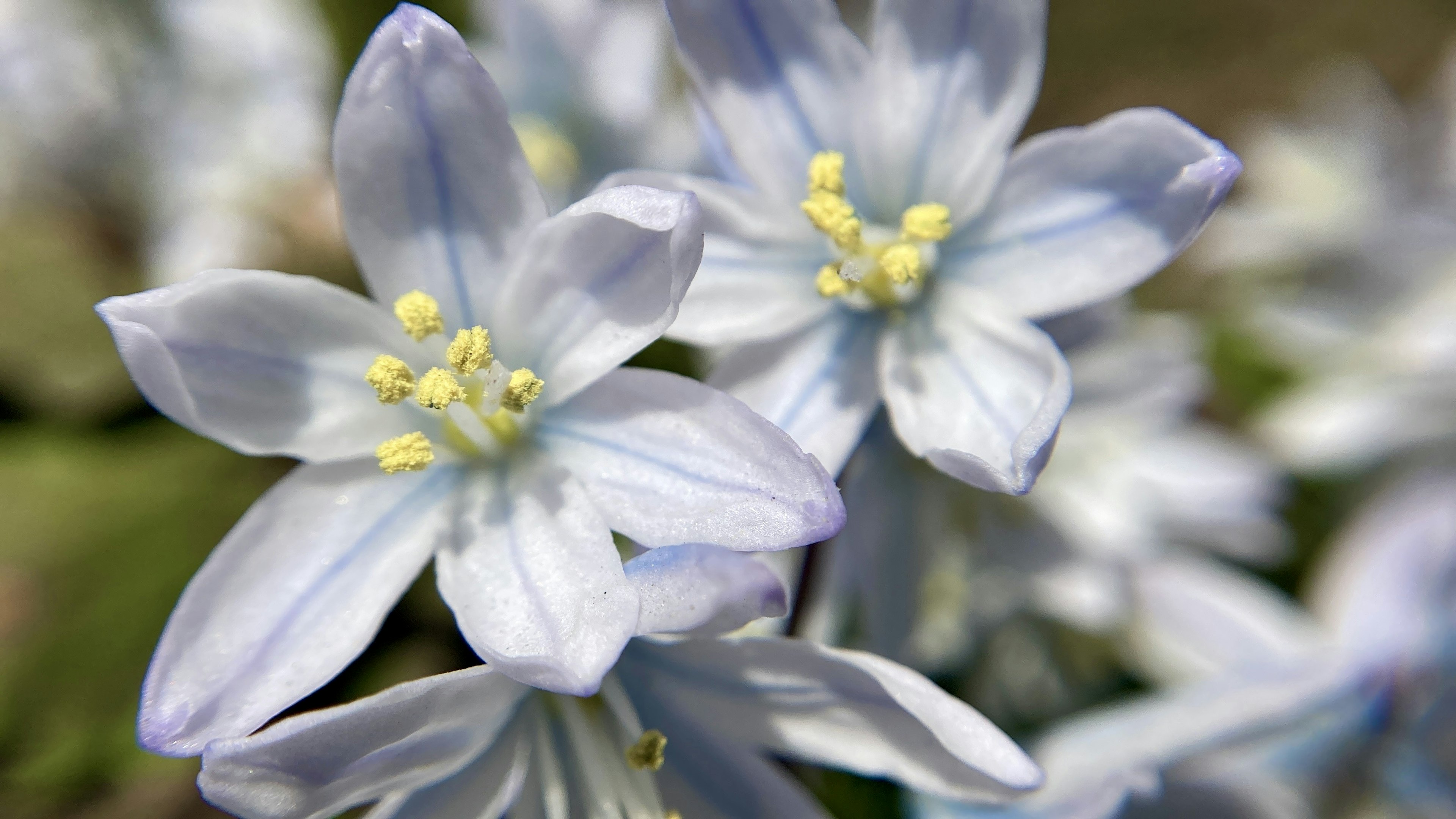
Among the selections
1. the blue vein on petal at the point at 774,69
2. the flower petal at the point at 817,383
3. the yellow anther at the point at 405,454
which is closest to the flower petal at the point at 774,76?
the blue vein on petal at the point at 774,69

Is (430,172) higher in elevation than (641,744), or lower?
higher

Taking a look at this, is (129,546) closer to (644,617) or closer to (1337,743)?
(644,617)

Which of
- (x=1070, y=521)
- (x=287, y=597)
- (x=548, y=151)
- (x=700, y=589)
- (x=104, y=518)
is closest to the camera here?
(x=700, y=589)

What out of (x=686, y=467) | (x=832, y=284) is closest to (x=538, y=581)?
(x=686, y=467)

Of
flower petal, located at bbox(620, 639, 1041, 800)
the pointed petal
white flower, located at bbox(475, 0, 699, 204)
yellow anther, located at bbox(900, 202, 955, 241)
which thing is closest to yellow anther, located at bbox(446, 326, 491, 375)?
the pointed petal

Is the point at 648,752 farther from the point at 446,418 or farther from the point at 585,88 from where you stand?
the point at 585,88

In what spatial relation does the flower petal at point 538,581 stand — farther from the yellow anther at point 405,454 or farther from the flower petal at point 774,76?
the flower petal at point 774,76
